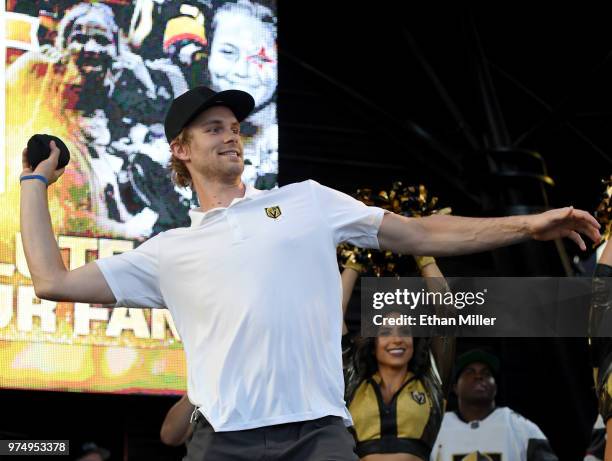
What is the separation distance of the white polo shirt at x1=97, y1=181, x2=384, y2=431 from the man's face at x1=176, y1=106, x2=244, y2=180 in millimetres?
153

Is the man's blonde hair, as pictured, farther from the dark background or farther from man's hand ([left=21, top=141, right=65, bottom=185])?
the dark background

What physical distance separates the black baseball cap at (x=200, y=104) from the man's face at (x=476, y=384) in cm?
346

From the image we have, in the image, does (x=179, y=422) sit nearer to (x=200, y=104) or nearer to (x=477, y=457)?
(x=200, y=104)

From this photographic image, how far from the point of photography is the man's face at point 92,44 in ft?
21.2

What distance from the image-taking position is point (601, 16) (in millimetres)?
8828

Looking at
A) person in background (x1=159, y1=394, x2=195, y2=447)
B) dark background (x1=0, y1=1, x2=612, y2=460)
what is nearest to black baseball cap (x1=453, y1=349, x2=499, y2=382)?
dark background (x1=0, y1=1, x2=612, y2=460)

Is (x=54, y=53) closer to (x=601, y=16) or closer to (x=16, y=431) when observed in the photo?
(x=16, y=431)

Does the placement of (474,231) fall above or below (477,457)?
above

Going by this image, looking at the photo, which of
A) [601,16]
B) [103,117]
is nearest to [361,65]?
[601,16]

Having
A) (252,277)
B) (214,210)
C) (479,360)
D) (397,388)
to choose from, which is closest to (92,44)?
(397,388)

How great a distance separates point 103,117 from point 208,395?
3507 millimetres

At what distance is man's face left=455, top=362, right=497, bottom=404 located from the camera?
22.0 ft

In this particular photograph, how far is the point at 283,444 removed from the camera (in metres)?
3.11

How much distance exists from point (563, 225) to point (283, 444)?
0.95 m
